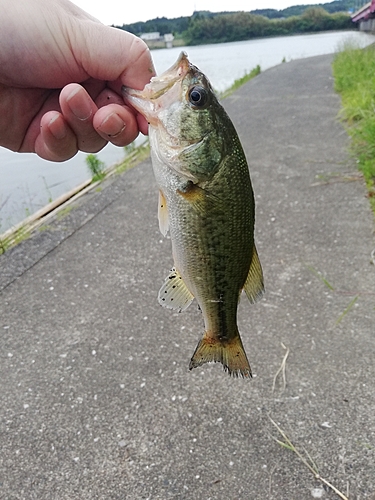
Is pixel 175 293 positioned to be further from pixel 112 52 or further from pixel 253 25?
pixel 253 25

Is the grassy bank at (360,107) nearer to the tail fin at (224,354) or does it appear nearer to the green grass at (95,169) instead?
the green grass at (95,169)

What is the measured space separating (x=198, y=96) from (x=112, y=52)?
0.51 metres

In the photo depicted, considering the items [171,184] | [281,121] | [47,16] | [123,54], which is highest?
[47,16]

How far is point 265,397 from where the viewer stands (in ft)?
10.0

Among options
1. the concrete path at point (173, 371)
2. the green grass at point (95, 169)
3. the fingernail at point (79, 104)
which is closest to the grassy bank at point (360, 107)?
the concrete path at point (173, 371)

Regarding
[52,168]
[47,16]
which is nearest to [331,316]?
[47,16]

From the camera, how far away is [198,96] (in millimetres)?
1658

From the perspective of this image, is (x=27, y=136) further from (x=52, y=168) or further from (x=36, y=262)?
(x=52, y=168)

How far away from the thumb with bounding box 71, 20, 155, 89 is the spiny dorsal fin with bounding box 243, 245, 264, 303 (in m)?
0.91

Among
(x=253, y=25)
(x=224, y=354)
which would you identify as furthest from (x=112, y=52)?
(x=253, y=25)

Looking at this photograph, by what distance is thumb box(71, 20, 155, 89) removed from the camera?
1.92m

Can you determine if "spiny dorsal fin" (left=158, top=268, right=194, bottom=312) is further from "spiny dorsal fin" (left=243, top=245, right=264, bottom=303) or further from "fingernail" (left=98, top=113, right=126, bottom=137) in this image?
"fingernail" (left=98, top=113, right=126, bottom=137)

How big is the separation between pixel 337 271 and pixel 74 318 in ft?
7.71

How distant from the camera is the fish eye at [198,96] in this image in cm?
166
